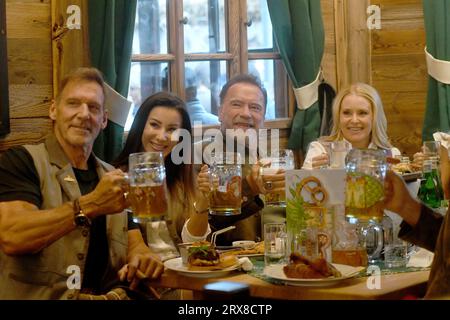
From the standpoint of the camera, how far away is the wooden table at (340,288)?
1738 mm

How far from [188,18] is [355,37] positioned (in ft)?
3.25

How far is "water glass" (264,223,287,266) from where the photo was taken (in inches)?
83.4

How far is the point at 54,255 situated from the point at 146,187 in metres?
0.52

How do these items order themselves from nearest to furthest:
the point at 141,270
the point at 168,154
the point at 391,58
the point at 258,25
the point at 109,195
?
1. the point at 109,195
2. the point at 141,270
3. the point at 168,154
4. the point at 258,25
5. the point at 391,58

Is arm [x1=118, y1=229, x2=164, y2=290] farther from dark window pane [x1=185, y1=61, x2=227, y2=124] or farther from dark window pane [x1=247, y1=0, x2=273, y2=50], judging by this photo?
dark window pane [x1=247, y1=0, x2=273, y2=50]

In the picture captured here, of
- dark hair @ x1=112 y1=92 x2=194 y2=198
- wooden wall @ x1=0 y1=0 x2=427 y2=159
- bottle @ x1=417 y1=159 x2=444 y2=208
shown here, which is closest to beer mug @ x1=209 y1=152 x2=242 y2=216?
dark hair @ x1=112 y1=92 x2=194 y2=198

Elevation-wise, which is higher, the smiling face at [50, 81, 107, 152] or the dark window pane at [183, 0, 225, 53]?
the dark window pane at [183, 0, 225, 53]

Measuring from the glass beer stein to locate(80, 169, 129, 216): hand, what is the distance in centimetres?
62

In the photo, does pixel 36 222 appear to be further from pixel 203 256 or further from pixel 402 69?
pixel 402 69

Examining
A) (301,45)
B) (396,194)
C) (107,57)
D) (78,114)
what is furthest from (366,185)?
(301,45)

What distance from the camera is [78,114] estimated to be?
A: 2.36 m

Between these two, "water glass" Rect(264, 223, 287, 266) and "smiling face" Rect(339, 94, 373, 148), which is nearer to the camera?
"water glass" Rect(264, 223, 287, 266)
